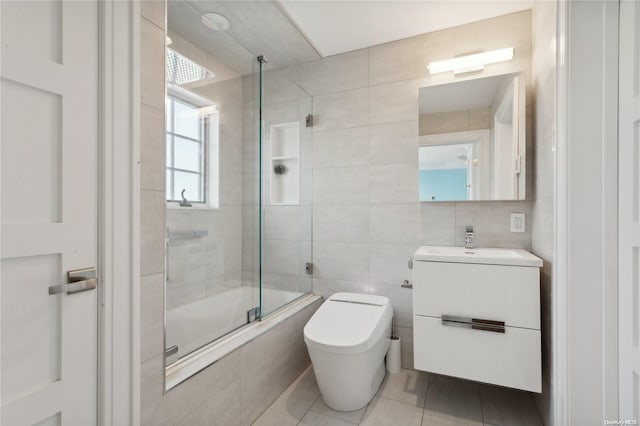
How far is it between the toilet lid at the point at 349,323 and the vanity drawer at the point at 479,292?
243 mm

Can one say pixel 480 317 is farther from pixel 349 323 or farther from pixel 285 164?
pixel 285 164

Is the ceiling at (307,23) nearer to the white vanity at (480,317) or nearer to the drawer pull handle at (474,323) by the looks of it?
the white vanity at (480,317)

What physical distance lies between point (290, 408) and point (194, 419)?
2.06 ft

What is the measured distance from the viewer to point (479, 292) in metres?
1.49

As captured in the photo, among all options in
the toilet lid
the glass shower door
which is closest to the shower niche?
the glass shower door

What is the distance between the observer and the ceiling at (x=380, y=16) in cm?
171

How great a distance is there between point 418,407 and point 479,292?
0.73 m

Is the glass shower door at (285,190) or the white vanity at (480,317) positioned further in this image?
the glass shower door at (285,190)

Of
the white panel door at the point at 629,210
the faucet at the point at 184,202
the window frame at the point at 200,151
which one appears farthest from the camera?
the faucet at the point at 184,202

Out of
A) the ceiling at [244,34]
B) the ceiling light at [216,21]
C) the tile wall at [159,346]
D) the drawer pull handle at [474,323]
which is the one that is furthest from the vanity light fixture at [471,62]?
the tile wall at [159,346]

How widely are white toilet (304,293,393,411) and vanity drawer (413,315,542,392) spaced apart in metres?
0.24

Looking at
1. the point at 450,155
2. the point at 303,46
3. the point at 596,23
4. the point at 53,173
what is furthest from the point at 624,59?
the point at 53,173

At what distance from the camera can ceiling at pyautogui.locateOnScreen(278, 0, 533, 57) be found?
5.63ft

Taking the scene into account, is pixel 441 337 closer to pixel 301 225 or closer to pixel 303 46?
pixel 301 225
